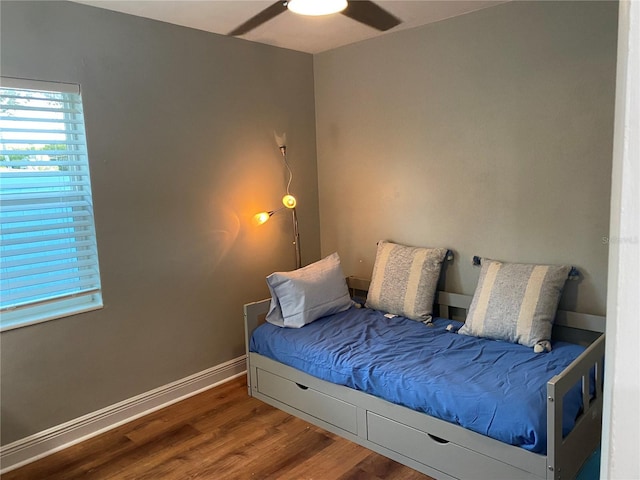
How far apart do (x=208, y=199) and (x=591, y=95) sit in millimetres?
2289

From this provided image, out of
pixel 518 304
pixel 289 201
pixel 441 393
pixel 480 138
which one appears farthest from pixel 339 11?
pixel 441 393

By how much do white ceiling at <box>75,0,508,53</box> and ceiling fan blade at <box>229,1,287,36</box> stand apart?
3 cm

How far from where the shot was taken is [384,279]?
3.36 m

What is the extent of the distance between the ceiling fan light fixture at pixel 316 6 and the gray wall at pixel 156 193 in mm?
1037

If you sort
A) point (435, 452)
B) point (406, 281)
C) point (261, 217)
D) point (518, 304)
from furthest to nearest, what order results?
point (261, 217) < point (406, 281) < point (518, 304) < point (435, 452)

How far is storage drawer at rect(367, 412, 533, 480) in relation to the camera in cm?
208

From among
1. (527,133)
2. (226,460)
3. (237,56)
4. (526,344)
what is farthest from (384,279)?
(237,56)

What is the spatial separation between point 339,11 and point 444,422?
2.06 metres

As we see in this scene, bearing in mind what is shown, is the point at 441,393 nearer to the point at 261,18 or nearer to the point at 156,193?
the point at 156,193

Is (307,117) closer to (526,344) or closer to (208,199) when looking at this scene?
(208,199)

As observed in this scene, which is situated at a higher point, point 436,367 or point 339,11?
point 339,11

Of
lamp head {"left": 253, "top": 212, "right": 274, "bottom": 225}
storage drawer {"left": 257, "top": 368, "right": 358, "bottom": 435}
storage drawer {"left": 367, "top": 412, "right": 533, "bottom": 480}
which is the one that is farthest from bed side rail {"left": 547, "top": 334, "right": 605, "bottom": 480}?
lamp head {"left": 253, "top": 212, "right": 274, "bottom": 225}

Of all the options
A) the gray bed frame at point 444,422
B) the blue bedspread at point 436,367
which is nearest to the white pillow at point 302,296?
the blue bedspread at point 436,367

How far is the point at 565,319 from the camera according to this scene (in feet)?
9.01
